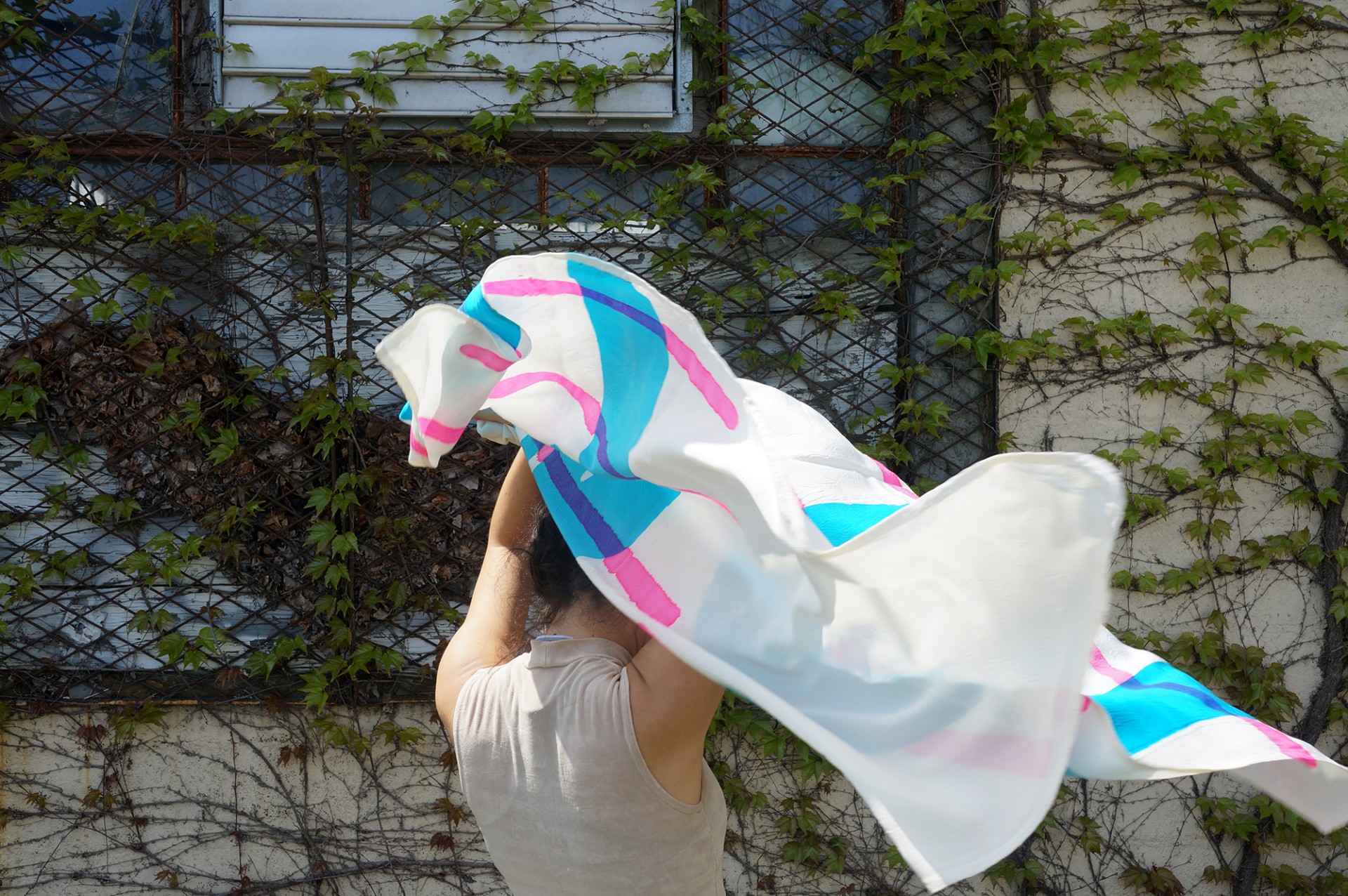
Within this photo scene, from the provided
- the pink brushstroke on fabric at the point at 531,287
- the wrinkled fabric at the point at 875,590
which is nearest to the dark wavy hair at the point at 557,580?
the wrinkled fabric at the point at 875,590

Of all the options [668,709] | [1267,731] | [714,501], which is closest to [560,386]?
[714,501]

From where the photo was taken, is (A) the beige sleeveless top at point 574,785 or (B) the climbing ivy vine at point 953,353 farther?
(B) the climbing ivy vine at point 953,353

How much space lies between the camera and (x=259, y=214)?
2904mm

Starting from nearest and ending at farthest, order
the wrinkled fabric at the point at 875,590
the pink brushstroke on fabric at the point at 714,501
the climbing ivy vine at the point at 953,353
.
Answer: the wrinkled fabric at the point at 875,590
the pink brushstroke on fabric at the point at 714,501
the climbing ivy vine at the point at 953,353

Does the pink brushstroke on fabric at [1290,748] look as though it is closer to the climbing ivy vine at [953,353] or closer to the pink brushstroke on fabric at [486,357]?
the pink brushstroke on fabric at [486,357]

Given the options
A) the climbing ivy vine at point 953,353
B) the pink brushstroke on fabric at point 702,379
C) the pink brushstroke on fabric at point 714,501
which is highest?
the pink brushstroke on fabric at point 702,379

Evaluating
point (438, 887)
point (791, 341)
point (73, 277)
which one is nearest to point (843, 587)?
point (791, 341)

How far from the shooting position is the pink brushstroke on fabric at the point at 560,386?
2.91ft

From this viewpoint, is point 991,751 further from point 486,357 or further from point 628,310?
point 486,357

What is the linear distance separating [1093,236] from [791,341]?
3.50 ft

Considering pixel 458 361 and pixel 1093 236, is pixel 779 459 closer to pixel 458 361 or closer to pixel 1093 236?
pixel 458 361

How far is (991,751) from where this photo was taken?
26.2 inches

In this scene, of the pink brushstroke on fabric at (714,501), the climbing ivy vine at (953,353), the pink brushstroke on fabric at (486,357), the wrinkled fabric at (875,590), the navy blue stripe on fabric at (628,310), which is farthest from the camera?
the climbing ivy vine at (953,353)

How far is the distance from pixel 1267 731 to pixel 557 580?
2.41 feet
